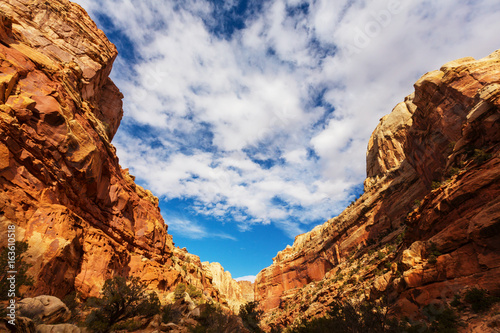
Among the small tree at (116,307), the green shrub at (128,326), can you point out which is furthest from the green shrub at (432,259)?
the small tree at (116,307)

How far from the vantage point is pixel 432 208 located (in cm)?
2253

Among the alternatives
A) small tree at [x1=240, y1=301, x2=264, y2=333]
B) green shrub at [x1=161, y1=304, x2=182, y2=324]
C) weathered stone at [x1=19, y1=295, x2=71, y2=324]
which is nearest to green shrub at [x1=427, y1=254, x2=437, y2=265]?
small tree at [x1=240, y1=301, x2=264, y2=333]

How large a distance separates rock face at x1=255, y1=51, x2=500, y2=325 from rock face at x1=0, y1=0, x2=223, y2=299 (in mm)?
28454

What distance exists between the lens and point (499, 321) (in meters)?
12.0

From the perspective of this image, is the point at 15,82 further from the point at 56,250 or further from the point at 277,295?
the point at 277,295

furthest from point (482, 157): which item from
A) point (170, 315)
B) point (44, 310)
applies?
point (44, 310)

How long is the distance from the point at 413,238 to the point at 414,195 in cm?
2155

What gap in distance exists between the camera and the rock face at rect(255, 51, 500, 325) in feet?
56.5

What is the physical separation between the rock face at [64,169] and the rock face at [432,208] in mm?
28454

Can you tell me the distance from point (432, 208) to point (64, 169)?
120ft

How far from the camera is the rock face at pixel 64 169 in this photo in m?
17.2

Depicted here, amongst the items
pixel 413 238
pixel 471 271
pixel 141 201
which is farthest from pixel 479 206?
pixel 141 201

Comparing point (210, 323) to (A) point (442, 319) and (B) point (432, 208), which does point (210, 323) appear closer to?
(A) point (442, 319)

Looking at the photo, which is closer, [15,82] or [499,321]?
[499,321]
